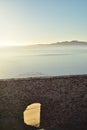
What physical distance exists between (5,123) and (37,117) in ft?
22.2

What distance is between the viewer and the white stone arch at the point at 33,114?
2274 cm

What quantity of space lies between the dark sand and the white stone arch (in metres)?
0.89

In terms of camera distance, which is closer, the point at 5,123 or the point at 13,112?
the point at 5,123

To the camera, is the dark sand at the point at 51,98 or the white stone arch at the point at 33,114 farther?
the white stone arch at the point at 33,114

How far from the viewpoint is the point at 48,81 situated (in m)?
21.2

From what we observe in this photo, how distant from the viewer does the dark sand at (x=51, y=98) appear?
20.8 meters

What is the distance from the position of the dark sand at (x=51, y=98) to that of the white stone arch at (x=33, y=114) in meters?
0.89

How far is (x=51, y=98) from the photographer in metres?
21.5

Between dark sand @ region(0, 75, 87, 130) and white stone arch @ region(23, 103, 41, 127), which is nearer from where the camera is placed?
dark sand @ region(0, 75, 87, 130)

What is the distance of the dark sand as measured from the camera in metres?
20.8

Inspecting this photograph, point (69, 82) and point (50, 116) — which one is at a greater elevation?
point (69, 82)

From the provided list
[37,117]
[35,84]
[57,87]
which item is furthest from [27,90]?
[37,117]

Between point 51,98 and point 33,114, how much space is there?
15.4 feet

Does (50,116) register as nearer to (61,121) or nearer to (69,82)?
(61,121)
